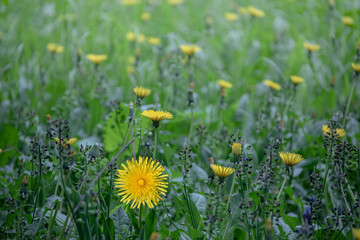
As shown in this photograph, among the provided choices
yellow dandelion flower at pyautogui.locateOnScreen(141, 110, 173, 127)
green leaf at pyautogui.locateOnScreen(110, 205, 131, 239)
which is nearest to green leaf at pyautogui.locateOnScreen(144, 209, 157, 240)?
green leaf at pyautogui.locateOnScreen(110, 205, 131, 239)

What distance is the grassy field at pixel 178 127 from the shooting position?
4.33 ft

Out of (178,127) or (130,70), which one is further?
(130,70)

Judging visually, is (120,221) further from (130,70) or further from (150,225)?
(130,70)

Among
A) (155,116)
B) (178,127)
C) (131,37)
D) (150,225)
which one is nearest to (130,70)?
(131,37)

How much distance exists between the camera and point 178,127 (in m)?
2.38

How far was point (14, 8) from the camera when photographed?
3.77 meters

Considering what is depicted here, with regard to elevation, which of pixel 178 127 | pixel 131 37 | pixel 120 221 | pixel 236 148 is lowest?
pixel 120 221

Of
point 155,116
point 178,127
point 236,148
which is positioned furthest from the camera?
point 178,127

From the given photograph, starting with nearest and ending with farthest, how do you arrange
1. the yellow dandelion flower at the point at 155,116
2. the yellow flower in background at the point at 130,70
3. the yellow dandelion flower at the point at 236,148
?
the yellow dandelion flower at the point at 236,148, the yellow dandelion flower at the point at 155,116, the yellow flower in background at the point at 130,70

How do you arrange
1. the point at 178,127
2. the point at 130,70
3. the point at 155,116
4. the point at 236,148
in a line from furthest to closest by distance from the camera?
the point at 130,70 → the point at 178,127 → the point at 155,116 → the point at 236,148

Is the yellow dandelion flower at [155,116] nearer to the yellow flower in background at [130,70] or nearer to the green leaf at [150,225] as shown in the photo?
the green leaf at [150,225]

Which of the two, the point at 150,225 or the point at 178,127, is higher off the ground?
the point at 178,127

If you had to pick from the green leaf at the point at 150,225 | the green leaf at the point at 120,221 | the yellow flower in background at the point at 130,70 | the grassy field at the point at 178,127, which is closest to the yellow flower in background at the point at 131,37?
the grassy field at the point at 178,127

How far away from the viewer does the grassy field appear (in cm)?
132
